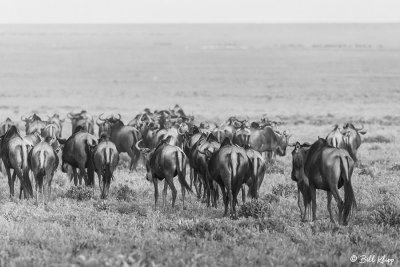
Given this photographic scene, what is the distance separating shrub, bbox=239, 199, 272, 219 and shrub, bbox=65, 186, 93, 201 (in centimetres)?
334

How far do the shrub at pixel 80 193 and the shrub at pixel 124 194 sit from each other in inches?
23.7

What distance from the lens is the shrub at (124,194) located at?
44.5ft

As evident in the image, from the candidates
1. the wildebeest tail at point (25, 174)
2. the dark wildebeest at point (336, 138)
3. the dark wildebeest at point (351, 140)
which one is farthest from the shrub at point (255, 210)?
the dark wildebeest at point (351, 140)

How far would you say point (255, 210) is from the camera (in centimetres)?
1162

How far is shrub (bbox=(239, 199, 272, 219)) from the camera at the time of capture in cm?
1160

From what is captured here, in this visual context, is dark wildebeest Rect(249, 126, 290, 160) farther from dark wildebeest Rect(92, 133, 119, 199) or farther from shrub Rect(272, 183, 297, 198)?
dark wildebeest Rect(92, 133, 119, 199)

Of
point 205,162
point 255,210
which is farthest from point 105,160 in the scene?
point 255,210

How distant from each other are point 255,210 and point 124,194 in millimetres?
3292

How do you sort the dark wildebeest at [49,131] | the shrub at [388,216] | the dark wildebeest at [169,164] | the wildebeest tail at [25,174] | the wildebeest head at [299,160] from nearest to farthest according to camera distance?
the shrub at [388,216], the wildebeest head at [299,160], the dark wildebeest at [169,164], the wildebeest tail at [25,174], the dark wildebeest at [49,131]

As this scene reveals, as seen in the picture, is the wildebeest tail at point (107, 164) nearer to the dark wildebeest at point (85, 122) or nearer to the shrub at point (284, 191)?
the shrub at point (284, 191)

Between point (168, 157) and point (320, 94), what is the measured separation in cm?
5453

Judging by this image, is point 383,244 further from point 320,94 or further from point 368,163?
point 320,94

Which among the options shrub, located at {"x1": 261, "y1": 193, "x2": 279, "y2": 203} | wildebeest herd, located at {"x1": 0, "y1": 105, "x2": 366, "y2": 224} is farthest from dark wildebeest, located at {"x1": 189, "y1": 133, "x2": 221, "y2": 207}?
shrub, located at {"x1": 261, "y1": 193, "x2": 279, "y2": 203}

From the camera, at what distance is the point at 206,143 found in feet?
43.6
